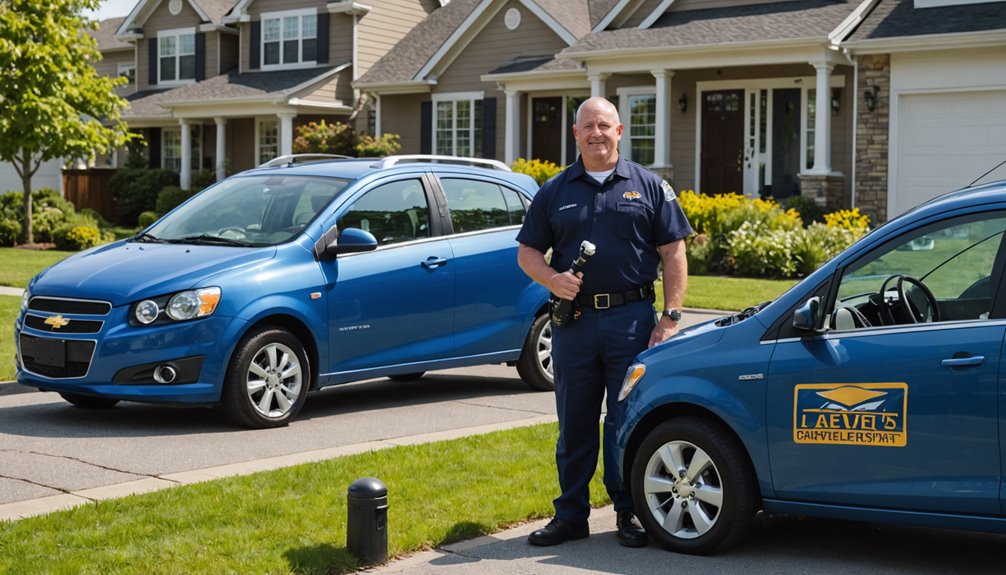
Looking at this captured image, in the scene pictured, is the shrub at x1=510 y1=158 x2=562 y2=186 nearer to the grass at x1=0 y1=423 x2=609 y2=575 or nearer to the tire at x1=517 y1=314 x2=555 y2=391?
the tire at x1=517 y1=314 x2=555 y2=391

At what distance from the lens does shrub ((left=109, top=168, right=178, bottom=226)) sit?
1479 inches

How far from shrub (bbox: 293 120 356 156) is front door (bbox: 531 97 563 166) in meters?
5.59

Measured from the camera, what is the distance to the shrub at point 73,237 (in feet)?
90.2

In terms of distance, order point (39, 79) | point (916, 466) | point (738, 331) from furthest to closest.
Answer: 1. point (39, 79)
2. point (738, 331)
3. point (916, 466)

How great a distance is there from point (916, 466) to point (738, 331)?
1035mm

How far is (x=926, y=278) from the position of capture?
5.88 meters

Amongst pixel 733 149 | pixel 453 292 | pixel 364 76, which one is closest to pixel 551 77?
pixel 733 149

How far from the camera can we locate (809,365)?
5594mm

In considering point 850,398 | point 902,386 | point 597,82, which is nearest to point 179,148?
point 597,82

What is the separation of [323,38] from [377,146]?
17.8 feet

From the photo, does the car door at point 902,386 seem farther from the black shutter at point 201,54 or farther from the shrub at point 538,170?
the black shutter at point 201,54

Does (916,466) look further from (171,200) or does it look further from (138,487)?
(171,200)

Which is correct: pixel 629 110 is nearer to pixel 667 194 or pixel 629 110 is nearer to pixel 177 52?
pixel 177 52

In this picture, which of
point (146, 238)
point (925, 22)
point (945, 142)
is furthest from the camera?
point (925, 22)
